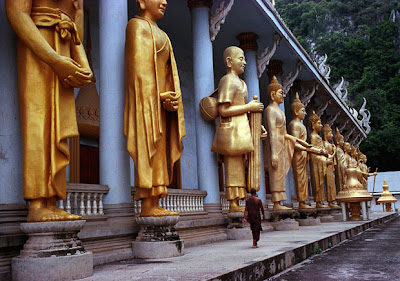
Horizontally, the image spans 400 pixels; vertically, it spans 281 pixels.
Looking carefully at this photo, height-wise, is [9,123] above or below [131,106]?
below

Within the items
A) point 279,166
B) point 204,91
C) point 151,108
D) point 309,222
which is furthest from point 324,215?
point 151,108

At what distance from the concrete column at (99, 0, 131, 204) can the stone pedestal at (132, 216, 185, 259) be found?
547 mm

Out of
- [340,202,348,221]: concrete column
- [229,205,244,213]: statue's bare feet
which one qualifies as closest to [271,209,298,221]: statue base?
[229,205,244,213]: statue's bare feet

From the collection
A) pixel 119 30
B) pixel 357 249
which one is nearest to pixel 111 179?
pixel 119 30

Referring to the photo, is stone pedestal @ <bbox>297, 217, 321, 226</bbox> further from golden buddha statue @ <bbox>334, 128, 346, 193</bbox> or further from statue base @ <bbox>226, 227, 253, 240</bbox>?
golden buddha statue @ <bbox>334, 128, 346, 193</bbox>

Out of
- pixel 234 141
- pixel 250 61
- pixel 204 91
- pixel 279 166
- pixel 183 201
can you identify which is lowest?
pixel 183 201

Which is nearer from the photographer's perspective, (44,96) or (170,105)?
(44,96)

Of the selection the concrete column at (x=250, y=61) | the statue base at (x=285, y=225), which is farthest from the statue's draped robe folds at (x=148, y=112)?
the concrete column at (x=250, y=61)

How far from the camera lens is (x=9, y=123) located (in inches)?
183

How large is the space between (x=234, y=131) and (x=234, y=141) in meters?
0.18

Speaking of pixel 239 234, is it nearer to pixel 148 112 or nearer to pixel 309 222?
pixel 148 112

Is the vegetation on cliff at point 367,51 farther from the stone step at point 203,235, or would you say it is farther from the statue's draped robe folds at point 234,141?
the stone step at point 203,235

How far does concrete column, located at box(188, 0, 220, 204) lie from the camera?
873cm

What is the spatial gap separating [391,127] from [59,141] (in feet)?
154
